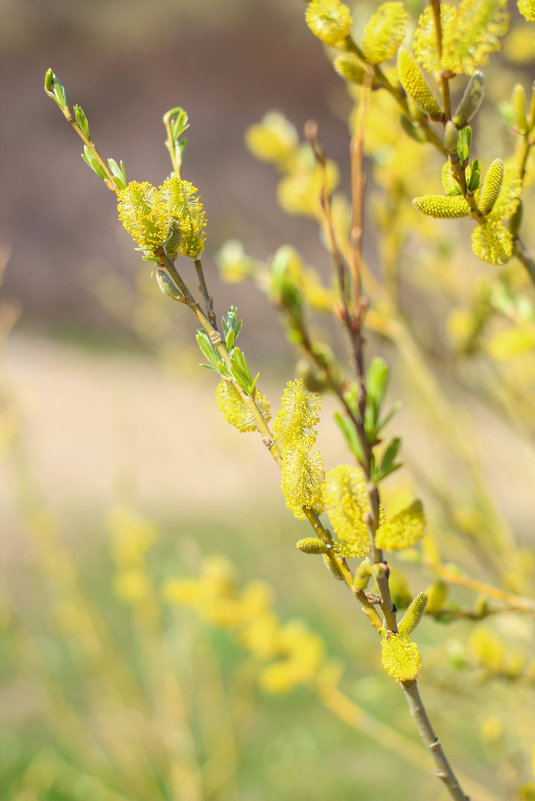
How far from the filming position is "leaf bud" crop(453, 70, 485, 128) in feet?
0.46

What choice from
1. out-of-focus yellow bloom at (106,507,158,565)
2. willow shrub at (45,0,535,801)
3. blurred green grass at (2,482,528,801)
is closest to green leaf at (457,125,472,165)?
willow shrub at (45,0,535,801)

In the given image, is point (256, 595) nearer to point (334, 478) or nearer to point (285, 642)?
point (285, 642)

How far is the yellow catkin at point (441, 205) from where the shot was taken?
0.45 ft

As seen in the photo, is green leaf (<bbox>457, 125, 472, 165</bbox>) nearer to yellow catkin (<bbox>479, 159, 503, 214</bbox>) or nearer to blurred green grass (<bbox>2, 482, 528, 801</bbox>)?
yellow catkin (<bbox>479, 159, 503, 214</bbox>)

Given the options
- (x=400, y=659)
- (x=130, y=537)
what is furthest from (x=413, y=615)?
(x=130, y=537)

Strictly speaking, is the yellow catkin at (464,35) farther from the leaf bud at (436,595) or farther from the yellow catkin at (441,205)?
the leaf bud at (436,595)

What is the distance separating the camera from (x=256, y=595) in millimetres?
370

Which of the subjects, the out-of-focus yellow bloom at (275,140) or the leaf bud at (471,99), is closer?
the leaf bud at (471,99)

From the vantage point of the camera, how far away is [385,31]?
14 cm

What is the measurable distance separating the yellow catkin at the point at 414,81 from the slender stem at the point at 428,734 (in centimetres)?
13

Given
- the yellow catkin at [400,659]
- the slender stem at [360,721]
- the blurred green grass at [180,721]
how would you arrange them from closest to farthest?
the yellow catkin at [400,659] < the slender stem at [360,721] < the blurred green grass at [180,721]

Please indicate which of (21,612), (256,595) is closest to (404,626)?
(256,595)

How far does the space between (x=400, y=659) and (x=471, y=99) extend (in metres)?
0.13

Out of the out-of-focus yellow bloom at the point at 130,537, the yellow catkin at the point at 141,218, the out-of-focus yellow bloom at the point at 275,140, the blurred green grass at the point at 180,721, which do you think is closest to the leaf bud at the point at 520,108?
the yellow catkin at the point at 141,218
